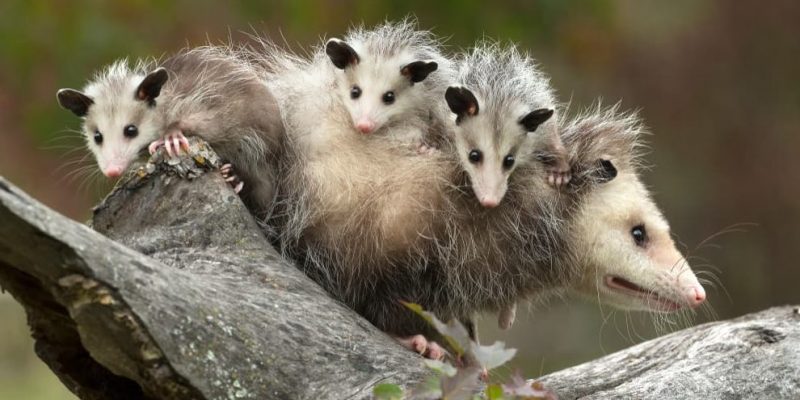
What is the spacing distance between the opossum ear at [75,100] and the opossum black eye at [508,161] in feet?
2.97

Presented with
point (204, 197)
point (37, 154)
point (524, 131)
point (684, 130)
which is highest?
point (684, 130)

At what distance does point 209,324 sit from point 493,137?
3.35 ft

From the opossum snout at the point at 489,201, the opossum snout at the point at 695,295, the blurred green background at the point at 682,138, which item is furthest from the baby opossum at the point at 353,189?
the blurred green background at the point at 682,138

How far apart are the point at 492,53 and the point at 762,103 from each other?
390 centimetres

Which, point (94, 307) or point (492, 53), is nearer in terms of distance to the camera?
point (94, 307)

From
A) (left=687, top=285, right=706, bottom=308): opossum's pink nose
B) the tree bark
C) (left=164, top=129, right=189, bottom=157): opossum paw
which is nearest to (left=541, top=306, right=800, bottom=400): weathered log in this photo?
the tree bark

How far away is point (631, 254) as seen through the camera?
2.91 meters

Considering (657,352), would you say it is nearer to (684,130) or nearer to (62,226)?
(62,226)

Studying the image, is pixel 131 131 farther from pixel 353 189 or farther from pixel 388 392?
pixel 388 392

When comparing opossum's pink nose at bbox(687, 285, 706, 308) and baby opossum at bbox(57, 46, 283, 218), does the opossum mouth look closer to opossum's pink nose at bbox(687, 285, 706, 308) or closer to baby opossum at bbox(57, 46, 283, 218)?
opossum's pink nose at bbox(687, 285, 706, 308)

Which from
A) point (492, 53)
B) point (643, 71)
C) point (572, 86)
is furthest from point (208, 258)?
point (643, 71)

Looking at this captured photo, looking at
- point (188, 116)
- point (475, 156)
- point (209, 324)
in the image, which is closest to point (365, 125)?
point (475, 156)

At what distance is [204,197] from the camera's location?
2467mm

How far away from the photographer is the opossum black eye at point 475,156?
2748mm
